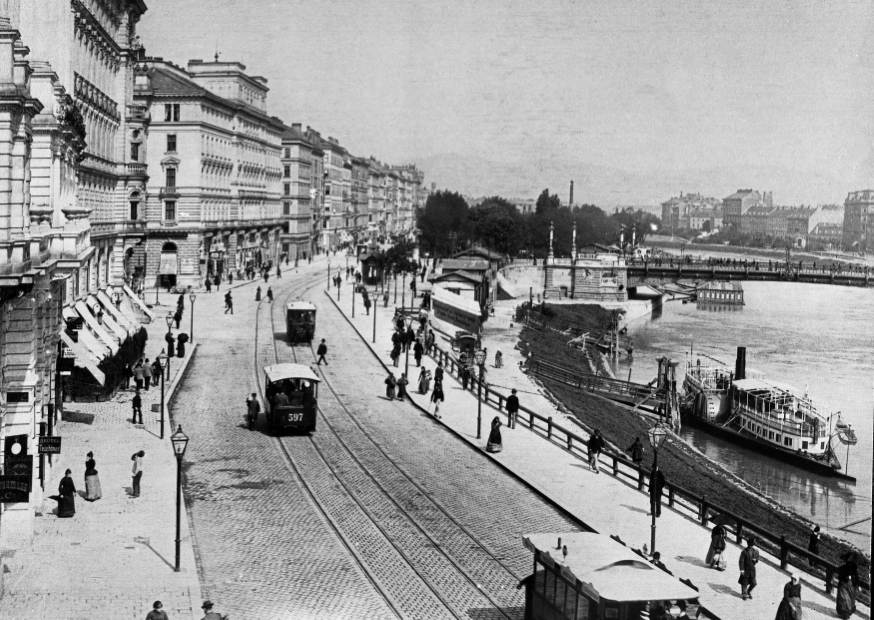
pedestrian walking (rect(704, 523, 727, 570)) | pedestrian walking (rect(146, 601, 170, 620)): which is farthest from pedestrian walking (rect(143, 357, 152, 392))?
pedestrian walking (rect(704, 523, 727, 570))

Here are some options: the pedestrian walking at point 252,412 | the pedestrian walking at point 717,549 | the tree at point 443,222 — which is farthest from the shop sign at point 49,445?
the tree at point 443,222

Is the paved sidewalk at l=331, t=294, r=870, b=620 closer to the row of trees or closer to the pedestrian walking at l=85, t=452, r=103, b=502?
the pedestrian walking at l=85, t=452, r=103, b=502

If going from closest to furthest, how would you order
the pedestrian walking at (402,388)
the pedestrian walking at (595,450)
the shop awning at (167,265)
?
the pedestrian walking at (595,450) → the pedestrian walking at (402,388) → the shop awning at (167,265)

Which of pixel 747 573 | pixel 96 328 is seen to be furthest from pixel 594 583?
pixel 96 328

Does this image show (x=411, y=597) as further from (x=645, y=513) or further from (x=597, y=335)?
(x=597, y=335)

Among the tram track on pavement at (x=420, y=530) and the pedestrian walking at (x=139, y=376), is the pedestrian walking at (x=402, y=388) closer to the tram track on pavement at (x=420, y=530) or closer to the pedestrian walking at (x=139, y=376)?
the tram track on pavement at (x=420, y=530)

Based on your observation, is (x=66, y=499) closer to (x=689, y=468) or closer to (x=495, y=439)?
(x=495, y=439)
